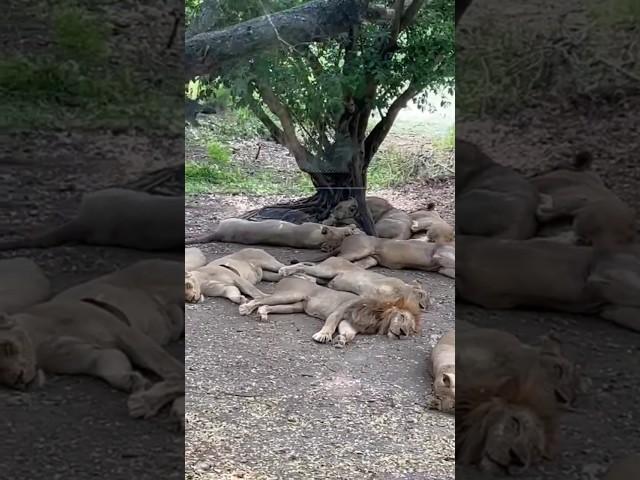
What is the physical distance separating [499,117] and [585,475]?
49 centimetres

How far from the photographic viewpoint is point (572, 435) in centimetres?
109

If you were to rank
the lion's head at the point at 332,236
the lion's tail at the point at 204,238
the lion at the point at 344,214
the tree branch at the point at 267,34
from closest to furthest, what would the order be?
the tree branch at the point at 267,34
the lion's head at the point at 332,236
the lion's tail at the point at 204,238
the lion at the point at 344,214

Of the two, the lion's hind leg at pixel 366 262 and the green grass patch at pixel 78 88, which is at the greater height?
the green grass patch at pixel 78 88

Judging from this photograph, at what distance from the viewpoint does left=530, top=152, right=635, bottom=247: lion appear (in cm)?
108

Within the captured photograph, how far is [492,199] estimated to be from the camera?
1094 mm

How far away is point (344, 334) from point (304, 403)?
0.77m

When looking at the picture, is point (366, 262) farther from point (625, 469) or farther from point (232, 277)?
point (625, 469)

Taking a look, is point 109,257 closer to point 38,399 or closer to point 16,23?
point 38,399

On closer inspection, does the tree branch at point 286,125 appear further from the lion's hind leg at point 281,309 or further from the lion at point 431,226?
the lion's hind leg at point 281,309

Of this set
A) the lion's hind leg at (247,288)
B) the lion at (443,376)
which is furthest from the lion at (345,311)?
the lion at (443,376)

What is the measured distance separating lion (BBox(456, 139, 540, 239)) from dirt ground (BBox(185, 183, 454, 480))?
188cm

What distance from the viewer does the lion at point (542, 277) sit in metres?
1.10

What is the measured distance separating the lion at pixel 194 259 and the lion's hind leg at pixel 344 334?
1.21 m

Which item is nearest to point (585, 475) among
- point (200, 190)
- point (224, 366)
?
point (224, 366)
